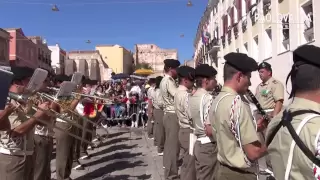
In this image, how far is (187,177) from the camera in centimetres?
565

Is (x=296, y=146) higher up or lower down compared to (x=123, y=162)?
higher up

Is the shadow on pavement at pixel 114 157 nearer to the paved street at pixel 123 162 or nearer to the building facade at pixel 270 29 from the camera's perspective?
the paved street at pixel 123 162

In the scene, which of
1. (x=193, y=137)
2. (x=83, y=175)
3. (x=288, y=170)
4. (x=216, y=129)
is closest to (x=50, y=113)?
(x=193, y=137)

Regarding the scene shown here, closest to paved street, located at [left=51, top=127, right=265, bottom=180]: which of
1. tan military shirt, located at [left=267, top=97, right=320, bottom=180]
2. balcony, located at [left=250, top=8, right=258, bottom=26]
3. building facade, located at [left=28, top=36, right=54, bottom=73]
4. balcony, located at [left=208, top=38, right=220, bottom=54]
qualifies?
tan military shirt, located at [left=267, top=97, right=320, bottom=180]

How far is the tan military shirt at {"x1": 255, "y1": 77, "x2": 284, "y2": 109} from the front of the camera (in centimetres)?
714

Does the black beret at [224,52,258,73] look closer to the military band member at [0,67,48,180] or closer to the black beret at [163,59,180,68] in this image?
the military band member at [0,67,48,180]

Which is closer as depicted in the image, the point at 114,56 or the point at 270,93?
the point at 270,93

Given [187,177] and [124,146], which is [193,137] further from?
[124,146]

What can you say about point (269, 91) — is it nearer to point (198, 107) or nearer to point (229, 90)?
point (198, 107)

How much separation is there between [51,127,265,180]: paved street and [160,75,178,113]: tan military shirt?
53.7 inches

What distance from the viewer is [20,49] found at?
52094 millimetres

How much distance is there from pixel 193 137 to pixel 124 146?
704 centimetres

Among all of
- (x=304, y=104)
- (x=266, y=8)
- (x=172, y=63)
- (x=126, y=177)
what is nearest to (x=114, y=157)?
(x=126, y=177)

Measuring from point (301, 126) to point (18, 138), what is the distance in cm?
335
